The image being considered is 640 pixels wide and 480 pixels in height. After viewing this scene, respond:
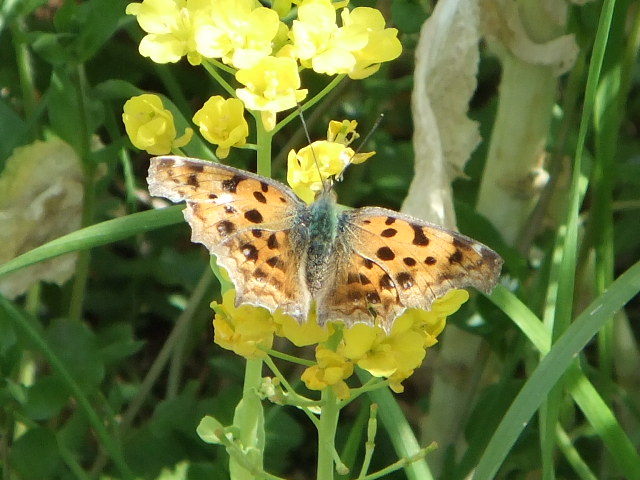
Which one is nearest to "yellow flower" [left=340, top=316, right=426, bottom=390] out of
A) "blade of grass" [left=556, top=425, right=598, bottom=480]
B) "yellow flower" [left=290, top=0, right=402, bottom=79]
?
"yellow flower" [left=290, top=0, right=402, bottom=79]

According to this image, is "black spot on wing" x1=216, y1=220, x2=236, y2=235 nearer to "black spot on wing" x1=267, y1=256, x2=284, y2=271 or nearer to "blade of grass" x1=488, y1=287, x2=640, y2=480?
"black spot on wing" x1=267, y1=256, x2=284, y2=271

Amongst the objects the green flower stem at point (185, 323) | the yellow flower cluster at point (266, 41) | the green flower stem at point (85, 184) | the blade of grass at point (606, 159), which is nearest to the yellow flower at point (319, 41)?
the yellow flower cluster at point (266, 41)

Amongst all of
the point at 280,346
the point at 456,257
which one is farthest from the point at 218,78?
the point at 280,346

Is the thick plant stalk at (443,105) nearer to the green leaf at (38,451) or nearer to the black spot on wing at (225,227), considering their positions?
the black spot on wing at (225,227)

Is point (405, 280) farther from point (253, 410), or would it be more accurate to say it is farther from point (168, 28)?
point (168, 28)

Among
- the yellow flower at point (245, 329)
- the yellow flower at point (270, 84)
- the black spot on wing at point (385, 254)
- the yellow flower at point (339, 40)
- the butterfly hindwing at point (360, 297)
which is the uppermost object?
the yellow flower at point (339, 40)

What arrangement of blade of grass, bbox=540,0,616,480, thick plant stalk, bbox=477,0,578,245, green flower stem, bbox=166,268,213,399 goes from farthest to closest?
green flower stem, bbox=166,268,213,399, thick plant stalk, bbox=477,0,578,245, blade of grass, bbox=540,0,616,480

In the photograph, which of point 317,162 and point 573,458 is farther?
point 573,458
